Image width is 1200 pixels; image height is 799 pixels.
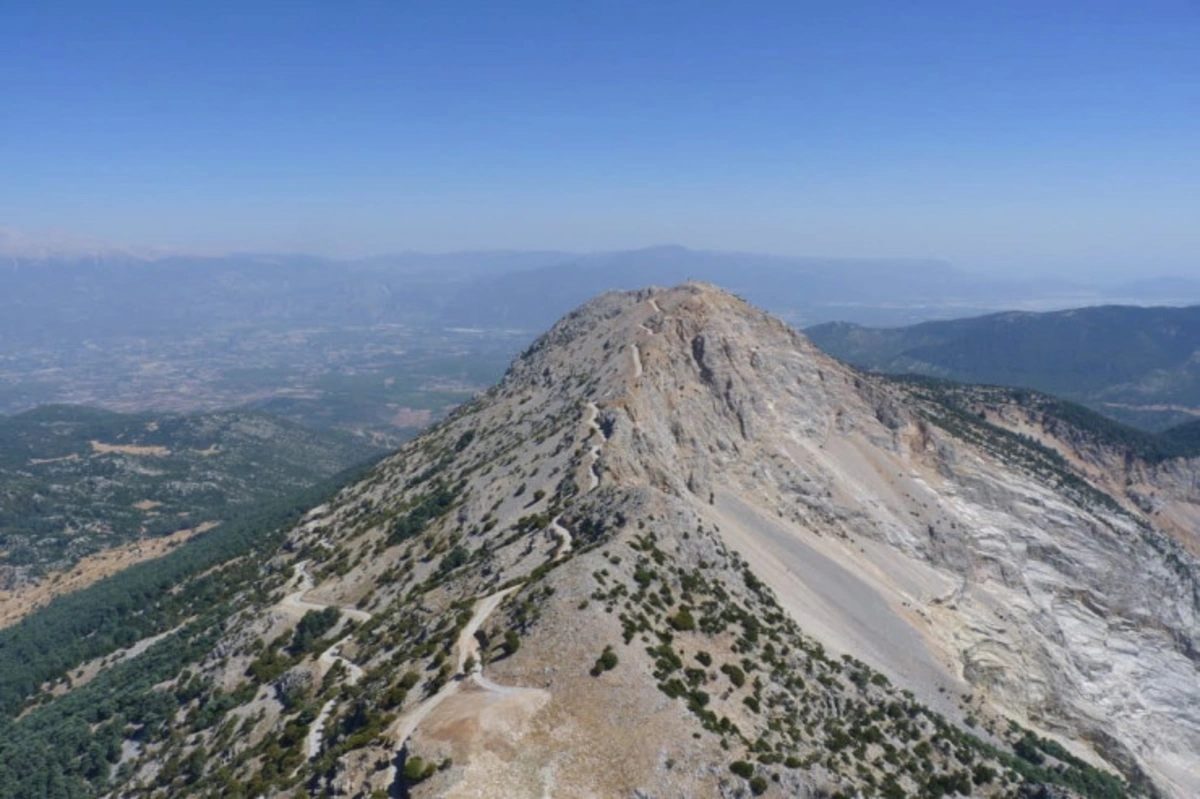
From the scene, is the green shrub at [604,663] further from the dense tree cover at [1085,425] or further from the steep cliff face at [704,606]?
the dense tree cover at [1085,425]

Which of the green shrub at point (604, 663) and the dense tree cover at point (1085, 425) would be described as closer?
the green shrub at point (604, 663)

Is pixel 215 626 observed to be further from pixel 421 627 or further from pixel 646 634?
pixel 646 634

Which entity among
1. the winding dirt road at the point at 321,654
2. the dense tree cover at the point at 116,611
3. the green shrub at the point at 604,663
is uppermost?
the green shrub at the point at 604,663

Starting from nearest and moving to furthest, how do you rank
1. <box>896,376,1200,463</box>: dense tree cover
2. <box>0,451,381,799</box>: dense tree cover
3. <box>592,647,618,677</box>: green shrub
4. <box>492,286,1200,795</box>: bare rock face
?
<box>592,647,618,677</box>: green shrub, <box>0,451,381,799</box>: dense tree cover, <box>492,286,1200,795</box>: bare rock face, <box>896,376,1200,463</box>: dense tree cover

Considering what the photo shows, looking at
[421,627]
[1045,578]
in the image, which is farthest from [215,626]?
[1045,578]

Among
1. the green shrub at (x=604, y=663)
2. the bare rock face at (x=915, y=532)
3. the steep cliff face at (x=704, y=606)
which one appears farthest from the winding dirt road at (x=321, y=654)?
the bare rock face at (x=915, y=532)

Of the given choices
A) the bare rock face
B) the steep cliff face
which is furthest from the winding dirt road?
the bare rock face

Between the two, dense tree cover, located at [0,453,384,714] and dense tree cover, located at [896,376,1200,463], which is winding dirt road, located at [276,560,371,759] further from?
dense tree cover, located at [896,376,1200,463]

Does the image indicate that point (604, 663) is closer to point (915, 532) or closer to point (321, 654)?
point (321, 654)

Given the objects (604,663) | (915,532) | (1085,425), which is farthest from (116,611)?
(1085,425)

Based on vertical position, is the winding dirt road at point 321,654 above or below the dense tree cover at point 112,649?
above
